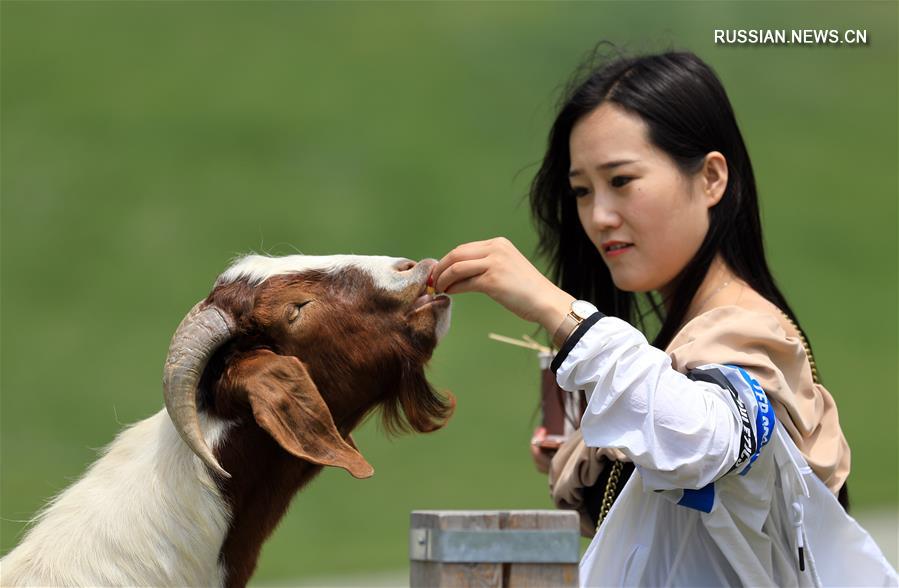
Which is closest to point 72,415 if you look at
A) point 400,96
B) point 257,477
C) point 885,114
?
point 400,96

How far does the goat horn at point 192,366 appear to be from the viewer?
9.83 ft

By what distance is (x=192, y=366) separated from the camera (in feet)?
10.0

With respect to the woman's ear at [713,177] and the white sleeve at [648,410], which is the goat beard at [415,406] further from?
the woman's ear at [713,177]

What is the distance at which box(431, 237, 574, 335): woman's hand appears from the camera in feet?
9.50

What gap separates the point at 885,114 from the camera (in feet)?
64.3

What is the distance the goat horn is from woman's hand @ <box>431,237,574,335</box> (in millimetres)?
593

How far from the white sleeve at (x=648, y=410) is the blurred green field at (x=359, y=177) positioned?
32.4 ft

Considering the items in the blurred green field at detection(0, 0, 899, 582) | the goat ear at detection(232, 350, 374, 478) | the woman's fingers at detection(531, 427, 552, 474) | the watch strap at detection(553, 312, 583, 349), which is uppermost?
the watch strap at detection(553, 312, 583, 349)

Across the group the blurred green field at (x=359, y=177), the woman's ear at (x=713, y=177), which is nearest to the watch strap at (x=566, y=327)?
the woman's ear at (x=713, y=177)

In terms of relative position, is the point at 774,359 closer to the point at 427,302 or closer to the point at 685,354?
the point at 685,354

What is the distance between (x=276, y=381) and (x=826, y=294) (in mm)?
15122

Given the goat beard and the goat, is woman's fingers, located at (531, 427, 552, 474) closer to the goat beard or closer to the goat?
the goat beard

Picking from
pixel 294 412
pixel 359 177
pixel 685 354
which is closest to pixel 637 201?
pixel 685 354

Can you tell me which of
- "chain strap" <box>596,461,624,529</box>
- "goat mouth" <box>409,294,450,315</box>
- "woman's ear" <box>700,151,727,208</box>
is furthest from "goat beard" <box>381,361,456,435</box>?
"woman's ear" <box>700,151,727,208</box>
